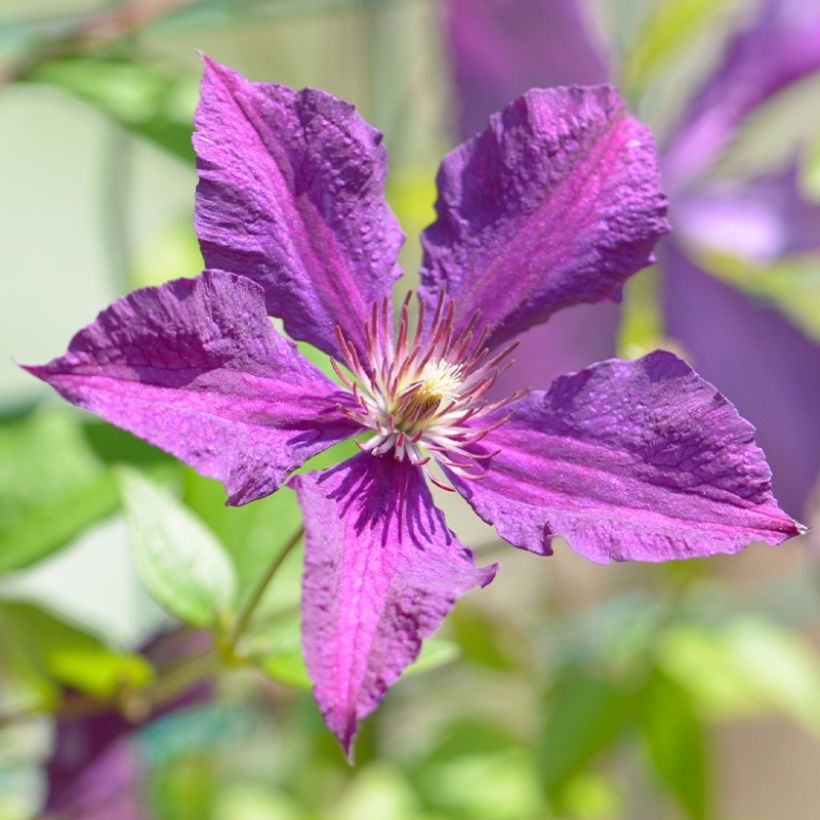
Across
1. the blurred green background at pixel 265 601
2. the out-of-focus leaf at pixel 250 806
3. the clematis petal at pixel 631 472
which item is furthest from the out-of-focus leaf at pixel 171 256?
the clematis petal at pixel 631 472

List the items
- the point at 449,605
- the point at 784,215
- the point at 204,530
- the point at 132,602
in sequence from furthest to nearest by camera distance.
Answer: the point at 132,602
the point at 784,215
the point at 204,530
the point at 449,605

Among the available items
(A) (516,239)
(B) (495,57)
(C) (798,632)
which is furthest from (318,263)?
(C) (798,632)

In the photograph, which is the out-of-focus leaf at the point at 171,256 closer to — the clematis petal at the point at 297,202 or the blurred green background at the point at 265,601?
the blurred green background at the point at 265,601

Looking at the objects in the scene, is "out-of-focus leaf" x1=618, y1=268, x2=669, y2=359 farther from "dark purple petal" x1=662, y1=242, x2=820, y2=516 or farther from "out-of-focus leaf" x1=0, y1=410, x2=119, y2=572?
"out-of-focus leaf" x1=0, y1=410, x2=119, y2=572

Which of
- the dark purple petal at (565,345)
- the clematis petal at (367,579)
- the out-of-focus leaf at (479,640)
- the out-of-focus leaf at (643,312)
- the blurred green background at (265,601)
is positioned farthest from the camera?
the out-of-focus leaf at (479,640)

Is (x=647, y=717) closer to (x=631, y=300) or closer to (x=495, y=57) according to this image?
(x=631, y=300)

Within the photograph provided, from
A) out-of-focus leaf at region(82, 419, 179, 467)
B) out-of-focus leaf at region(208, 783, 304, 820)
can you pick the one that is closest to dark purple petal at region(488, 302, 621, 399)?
out-of-focus leaf at region(82, 419, 179, 467)
